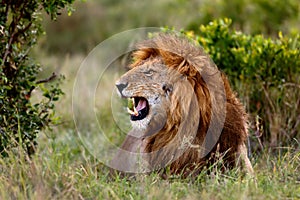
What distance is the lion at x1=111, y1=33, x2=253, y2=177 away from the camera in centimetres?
441

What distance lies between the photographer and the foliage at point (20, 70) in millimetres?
5031

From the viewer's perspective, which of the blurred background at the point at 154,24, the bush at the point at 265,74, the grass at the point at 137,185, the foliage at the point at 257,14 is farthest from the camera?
the foliage at the point at 257,14

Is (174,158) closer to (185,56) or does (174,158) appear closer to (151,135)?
(151,135)

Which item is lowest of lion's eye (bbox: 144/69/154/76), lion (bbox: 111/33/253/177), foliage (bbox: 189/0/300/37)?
lion (bbox: 111/33/253/177)

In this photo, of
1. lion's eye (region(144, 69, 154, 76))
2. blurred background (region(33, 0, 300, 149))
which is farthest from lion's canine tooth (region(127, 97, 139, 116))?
blurred background (region(33, 0, 300, 149))

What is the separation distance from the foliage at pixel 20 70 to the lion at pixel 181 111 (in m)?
1.04

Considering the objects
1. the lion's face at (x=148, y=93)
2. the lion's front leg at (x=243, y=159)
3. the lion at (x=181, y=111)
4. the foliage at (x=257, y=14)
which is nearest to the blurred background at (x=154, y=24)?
the foliage at (x=257, y=14)

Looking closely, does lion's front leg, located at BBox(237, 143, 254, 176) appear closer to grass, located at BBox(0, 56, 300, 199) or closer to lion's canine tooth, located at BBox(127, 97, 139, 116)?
grass, located at BBox(0, 56, 300, 199)

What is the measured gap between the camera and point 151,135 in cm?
457

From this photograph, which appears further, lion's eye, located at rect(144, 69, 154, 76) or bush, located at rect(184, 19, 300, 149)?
bush, located at rect(184, 19, 300, 149)

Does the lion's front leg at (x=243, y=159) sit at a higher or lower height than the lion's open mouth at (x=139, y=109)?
lower

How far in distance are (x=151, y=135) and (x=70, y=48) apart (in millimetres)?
10881

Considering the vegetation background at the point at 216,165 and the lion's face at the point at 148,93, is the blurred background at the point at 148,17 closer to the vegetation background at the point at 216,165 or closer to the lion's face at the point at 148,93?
the vegetation background at the point at 216,165

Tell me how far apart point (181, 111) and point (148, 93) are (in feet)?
0.87
